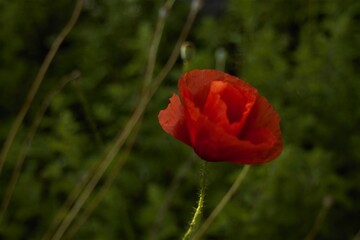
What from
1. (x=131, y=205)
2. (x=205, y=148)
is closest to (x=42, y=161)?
(x=131, y=205)

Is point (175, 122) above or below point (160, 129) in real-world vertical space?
above

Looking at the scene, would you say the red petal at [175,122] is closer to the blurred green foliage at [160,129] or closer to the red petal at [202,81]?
the red petal at [202,81]

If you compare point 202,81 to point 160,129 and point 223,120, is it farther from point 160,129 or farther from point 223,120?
point 160,129

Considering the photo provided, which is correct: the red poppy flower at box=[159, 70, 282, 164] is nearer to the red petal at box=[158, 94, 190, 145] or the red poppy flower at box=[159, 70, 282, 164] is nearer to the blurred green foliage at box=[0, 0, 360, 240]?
the red petal at box=[158, 94, 190, 145]

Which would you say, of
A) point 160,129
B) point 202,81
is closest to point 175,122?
point 202,81

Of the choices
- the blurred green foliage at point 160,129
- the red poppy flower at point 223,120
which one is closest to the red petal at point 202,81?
the red poppy flower at point 223,120

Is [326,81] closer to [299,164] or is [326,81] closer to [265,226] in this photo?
[299,164]
